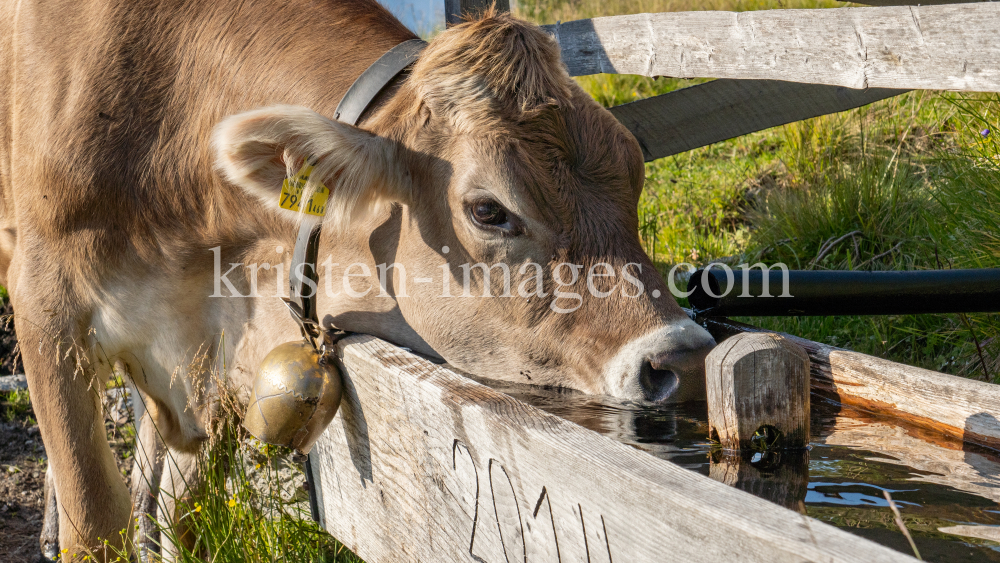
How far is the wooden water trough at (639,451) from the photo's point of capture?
1139 millimetres

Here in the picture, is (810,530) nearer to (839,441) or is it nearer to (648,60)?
(839,441)

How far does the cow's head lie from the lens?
2215 millimetres

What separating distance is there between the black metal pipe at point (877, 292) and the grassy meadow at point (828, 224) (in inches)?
19.3

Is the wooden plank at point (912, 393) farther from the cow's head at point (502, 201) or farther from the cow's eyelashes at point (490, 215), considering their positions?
the cow's eyelashes at point (490, 215)

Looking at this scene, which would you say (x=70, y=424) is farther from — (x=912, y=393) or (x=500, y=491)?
(x=912, y=393)

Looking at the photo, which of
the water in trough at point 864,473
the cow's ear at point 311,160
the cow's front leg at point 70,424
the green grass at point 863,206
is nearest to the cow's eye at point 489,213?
the cow's ear at point 311,160

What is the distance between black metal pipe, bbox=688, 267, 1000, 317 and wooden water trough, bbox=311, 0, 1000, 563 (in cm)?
14

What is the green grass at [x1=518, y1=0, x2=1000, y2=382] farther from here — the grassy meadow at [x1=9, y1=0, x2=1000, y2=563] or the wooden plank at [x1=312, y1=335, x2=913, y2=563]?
the wooden plank at [x1=312, y1=335, x2=913, y2=563]

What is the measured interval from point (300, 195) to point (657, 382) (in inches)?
42.1

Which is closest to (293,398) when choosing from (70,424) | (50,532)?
(70,424)

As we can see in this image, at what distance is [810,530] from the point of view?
1000 millimetres

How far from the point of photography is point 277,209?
2.39 m

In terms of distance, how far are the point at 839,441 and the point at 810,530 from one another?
963 millimetres

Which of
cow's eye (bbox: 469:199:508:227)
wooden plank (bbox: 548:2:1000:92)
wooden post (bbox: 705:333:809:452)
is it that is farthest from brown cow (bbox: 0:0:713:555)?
wooden plank (bbox: 548:2:1000:92)
